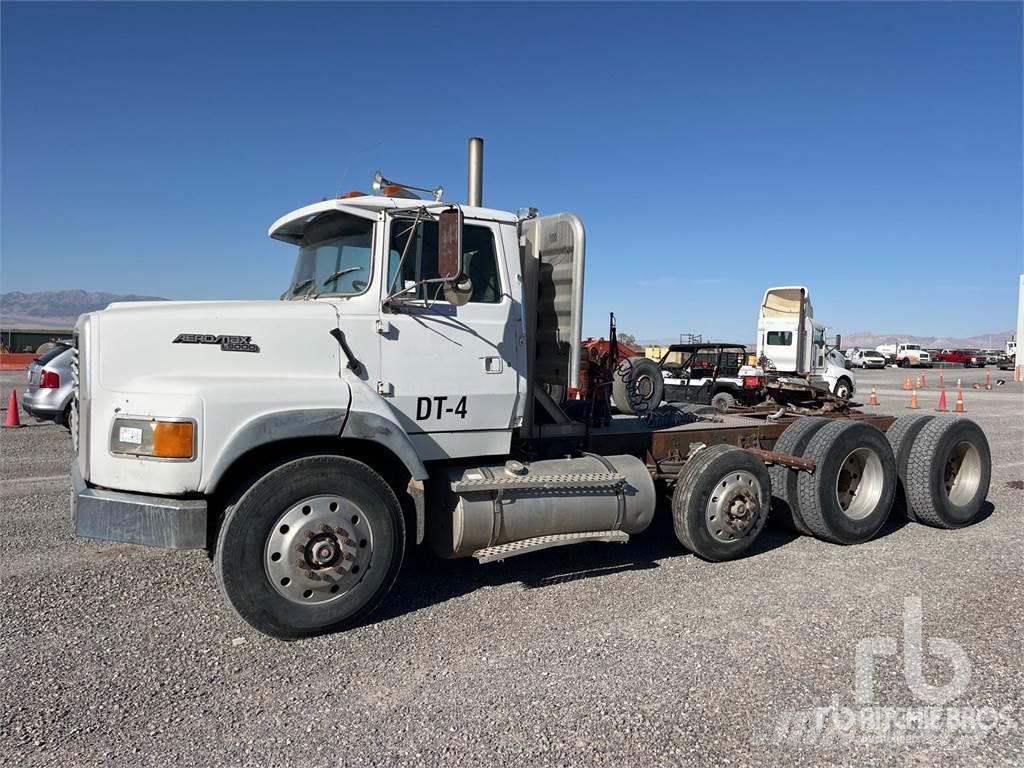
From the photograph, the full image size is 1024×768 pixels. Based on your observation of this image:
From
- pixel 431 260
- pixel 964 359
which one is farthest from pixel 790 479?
pixel 964 359

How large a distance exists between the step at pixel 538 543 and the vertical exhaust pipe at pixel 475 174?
247 cm

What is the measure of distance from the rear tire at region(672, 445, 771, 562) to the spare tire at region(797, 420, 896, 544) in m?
0.49

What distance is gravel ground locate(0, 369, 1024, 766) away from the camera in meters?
3.26

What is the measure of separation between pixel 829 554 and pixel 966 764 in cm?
298

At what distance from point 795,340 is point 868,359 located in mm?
38399

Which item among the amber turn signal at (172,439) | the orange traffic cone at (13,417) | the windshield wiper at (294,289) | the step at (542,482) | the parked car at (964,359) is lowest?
the orange traffic cone at (13,417)

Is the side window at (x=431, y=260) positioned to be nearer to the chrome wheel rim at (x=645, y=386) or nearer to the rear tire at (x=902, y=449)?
the chrome wheel rim at (x=645, y=386)

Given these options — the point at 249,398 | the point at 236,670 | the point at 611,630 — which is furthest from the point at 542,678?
the point at 249,398

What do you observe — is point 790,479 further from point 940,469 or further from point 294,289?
point 294,289

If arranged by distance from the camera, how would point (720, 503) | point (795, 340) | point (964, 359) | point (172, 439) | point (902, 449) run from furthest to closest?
point (964, 359) < point (795, 340) < point (902, 449) < point (720, 503) < point (172, 439)

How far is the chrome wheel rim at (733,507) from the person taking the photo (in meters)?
5.68

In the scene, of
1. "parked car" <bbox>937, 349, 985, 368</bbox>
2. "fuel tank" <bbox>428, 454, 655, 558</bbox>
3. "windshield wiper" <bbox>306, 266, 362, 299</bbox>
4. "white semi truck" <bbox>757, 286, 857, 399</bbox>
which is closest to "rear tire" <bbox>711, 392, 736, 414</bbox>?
"white semi truck" <bbox>757, 286, 857, 399</bbox>

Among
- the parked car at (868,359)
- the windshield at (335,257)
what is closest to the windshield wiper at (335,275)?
the windshield at (335,257)

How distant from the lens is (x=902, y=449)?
7.07 m
